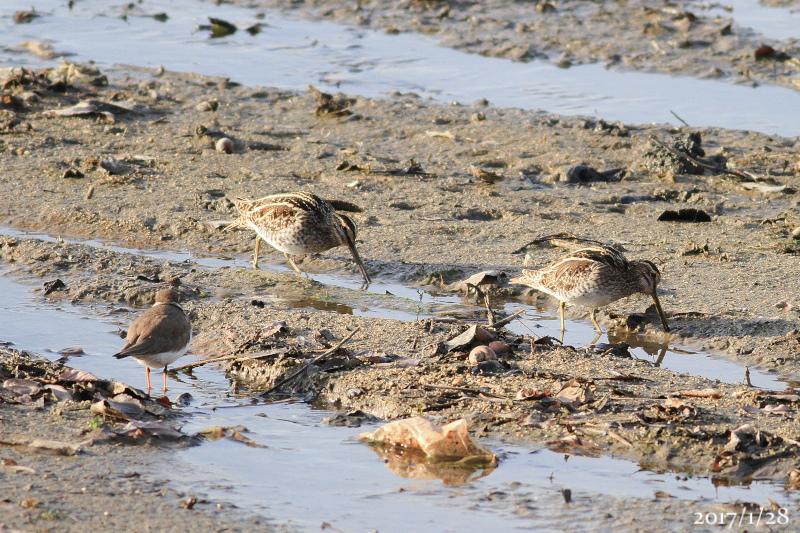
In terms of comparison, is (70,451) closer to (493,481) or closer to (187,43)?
(493,481)

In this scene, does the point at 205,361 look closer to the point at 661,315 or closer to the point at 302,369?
the point at 302,369

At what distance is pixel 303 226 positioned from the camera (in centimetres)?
934

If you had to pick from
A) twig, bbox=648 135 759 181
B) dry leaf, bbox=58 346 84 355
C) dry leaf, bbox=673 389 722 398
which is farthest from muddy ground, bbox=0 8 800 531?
dry leaf, bbox=58 346 84 355

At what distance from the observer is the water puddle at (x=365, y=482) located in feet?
15.7

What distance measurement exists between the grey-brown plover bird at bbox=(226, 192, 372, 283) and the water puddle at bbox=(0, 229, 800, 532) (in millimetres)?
2993

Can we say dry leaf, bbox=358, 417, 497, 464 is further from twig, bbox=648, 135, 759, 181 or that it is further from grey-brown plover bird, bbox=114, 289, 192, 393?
twig, bbox=648, 135, 759, 181

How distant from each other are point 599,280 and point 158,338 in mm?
A: 3737

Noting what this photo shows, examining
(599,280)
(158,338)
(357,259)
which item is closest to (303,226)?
(357,259)

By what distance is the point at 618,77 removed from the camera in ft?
52.2

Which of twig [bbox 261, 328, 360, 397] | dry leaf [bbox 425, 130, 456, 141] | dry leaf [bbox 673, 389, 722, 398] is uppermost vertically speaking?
dry leaf [bbox 673, 389, 722, 398]

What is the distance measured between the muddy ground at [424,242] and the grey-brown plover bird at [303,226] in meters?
0.35

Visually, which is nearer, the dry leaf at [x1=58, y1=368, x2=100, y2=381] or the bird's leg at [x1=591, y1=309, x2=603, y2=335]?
the dry leaf at [x1=58, y1=368, x2=100, y2=381]

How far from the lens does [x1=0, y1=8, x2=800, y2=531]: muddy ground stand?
586 cm

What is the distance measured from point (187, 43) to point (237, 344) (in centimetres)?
1275
